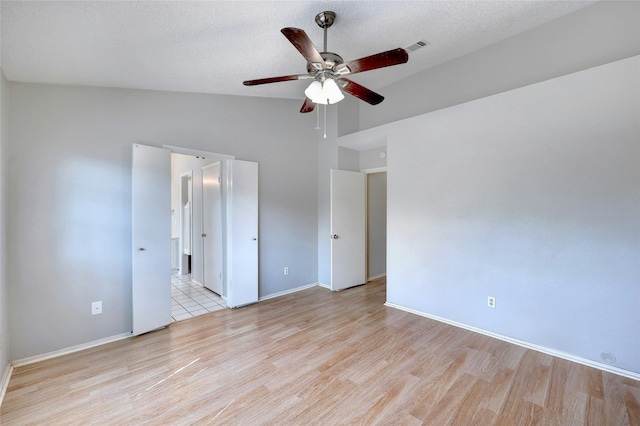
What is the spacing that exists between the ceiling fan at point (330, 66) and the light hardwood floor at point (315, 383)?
2.22 metres

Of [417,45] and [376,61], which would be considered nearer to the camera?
[376,61]

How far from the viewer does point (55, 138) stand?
2.46m

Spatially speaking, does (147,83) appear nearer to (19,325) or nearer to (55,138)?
(55,138)

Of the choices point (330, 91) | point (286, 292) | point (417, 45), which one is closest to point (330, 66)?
point (330, 91)

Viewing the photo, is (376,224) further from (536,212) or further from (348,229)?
(536,212)

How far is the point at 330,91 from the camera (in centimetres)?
203

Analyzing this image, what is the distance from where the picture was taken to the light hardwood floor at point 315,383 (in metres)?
1.76

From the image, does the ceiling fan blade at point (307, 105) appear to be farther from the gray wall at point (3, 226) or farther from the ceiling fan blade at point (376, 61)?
the gray wall at point (3, 226)

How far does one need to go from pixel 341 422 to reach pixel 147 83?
3493 mm

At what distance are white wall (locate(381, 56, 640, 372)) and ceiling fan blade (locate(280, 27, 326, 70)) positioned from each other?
2.02 metres

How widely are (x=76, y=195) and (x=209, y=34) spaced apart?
1959 mm

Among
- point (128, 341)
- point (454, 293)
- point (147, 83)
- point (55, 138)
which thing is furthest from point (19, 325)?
point (454, 293)

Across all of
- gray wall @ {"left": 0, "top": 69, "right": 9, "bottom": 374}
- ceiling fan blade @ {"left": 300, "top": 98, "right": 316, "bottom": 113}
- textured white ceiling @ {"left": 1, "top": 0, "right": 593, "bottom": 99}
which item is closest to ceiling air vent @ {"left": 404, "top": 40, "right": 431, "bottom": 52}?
textured white ceiling @ {"left": 1, "top": 0, "right": 593, "bottom": 99}

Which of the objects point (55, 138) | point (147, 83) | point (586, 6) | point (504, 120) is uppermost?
point (586, 6)
